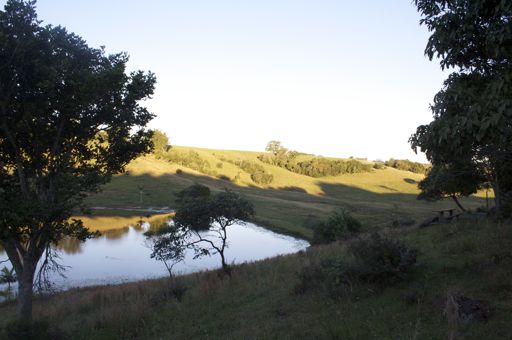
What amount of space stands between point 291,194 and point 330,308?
11619 cm

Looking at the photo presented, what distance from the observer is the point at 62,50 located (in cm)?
1467

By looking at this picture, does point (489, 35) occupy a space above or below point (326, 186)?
above

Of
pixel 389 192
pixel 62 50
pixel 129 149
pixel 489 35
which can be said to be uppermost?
pixel 62 50

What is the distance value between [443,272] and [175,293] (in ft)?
36.1

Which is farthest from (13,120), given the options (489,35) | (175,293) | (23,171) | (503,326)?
(503,326)

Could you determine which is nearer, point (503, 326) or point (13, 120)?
point (503, 326)

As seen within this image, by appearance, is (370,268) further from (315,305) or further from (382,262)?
(315,305)

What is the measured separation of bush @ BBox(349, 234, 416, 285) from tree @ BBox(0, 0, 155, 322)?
978cm

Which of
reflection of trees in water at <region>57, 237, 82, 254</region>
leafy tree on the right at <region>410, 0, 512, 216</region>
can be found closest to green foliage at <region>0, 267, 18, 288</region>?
reflection of trees in water at <region>57, 237, 82, 254</region>

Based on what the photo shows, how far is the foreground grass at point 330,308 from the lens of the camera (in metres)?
9.24

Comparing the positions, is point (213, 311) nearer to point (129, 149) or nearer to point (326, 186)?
point (129, 149)

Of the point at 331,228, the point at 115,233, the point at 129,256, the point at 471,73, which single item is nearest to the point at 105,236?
the point at 115,233

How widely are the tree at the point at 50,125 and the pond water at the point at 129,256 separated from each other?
47.5 feet

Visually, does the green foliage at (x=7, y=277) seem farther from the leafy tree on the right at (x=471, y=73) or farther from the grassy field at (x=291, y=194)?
the leafy tree on the right at (x=471, y=73)
